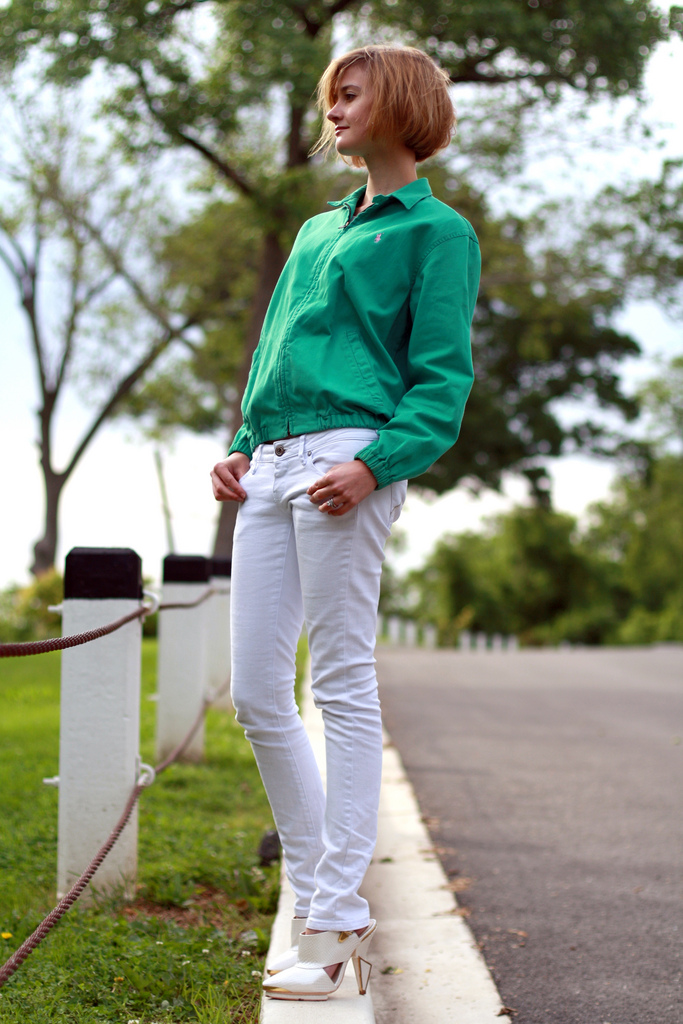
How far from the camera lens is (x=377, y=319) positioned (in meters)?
2.19

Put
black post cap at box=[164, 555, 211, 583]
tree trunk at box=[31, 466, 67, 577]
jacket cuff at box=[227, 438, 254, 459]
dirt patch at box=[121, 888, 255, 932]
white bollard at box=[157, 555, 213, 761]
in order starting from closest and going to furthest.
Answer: jacket cuff at box=[227, 438, 254, 459] → dirt patch at box=[121, 888, 255, 932] → white bollard at box=[157, 555, 213, 761] → black post cap at box=[164, 555, 211, 583] → tree trunk at box=[31, 466, 67, 577]

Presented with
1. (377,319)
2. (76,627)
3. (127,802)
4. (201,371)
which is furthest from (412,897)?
(201,371)

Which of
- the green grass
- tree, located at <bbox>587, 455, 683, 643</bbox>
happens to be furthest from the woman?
tree, located at <bbox>587, 455, 683, 643</bbox>

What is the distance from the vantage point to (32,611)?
15.6m

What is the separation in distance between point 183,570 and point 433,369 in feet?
10.7

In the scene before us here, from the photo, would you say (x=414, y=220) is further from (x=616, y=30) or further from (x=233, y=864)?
(x=616, y=30)

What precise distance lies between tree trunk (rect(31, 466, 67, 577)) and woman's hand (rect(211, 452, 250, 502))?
64.0 feet

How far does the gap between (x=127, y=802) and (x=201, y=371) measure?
2016cm

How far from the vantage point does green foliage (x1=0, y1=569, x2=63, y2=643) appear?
47.6 feet

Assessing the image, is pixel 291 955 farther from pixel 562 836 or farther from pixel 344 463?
pixel 562 836

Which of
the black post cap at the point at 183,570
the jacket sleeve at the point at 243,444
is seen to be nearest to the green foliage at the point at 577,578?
the black post cap at the point at 183,570

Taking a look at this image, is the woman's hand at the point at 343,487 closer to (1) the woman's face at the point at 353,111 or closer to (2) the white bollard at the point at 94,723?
(1) the woman's face at the point at 353,111

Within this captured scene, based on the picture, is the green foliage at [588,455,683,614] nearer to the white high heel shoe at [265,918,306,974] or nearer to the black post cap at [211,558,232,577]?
the black post cap at [211,558,232,577]

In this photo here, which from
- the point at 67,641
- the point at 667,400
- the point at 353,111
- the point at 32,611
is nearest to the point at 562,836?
the point at 67,641
